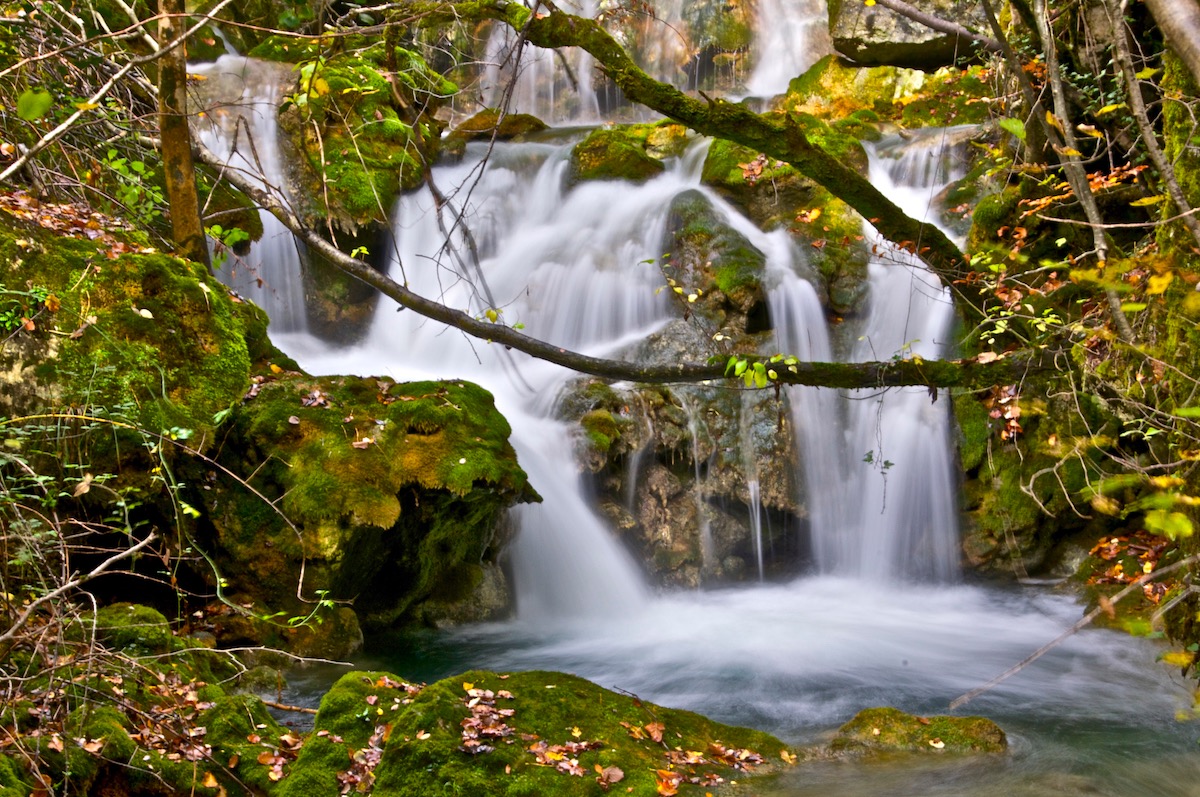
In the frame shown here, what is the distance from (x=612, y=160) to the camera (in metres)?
11.8

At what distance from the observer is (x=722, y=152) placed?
11.1m

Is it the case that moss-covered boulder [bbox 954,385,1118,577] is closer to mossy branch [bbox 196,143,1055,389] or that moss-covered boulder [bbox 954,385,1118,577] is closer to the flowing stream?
the flowing stream

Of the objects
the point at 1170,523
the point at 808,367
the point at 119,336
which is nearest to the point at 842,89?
the point at 808,367

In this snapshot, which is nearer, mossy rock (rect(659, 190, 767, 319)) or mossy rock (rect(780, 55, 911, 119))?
mossy rock (rect(659, 190, 767, 319))

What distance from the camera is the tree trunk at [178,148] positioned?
5465 mm

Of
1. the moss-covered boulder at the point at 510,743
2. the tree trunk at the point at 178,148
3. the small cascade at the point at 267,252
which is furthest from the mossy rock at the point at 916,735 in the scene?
A: the small cascade at the point at 267,252

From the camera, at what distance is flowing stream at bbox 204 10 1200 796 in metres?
5.04

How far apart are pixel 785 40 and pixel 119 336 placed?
14.8 meters

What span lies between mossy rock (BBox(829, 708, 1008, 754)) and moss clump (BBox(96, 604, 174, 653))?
3.35 meters

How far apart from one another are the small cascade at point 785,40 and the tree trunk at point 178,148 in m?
12.2

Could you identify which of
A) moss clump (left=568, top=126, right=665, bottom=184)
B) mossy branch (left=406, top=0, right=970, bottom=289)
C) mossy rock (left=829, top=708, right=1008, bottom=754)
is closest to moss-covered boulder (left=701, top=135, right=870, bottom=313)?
moss clump (left=568, top=126, right=665, bottom=184)

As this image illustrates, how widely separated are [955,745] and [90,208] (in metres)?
6.35

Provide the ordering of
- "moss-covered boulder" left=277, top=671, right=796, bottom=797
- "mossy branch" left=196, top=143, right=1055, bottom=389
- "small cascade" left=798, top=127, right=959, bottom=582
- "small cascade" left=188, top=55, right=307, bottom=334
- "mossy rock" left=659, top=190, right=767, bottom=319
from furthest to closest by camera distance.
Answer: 1. "small cascade" left=188, top=55, right=307, bottom=334
2. "mossy rock" left=659, top=190, right=767, bottom=319
3. "small cascade" left=798, top=127, right=959, bottom=582
4. "mossy branch" left=196, top=143, right=1055, bottom=389
5. "moss-covered boulder" left=277, top=671, right=796, bottom=797

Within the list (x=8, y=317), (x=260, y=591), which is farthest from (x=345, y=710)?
(x=8, y=317)
